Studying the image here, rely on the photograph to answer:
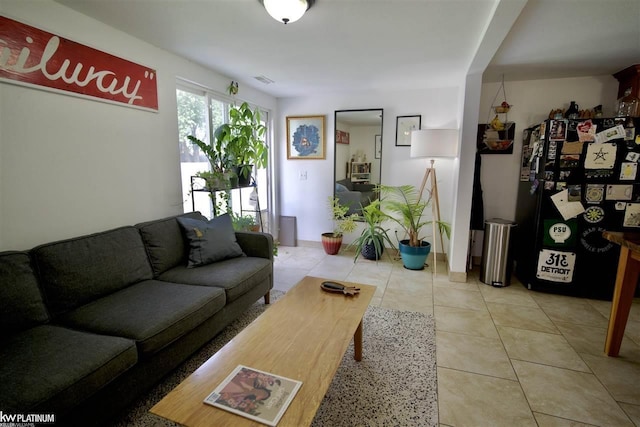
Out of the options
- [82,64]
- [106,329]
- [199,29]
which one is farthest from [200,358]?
[199,29]

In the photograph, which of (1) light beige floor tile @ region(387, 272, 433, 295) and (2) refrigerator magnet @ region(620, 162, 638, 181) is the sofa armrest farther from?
(2) refrigerator magnet @ region(620, 162, 638, 181)

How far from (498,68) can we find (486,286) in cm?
221

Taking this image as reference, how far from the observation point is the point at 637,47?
2.44m

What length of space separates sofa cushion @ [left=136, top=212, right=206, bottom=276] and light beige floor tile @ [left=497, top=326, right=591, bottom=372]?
8.28 ft

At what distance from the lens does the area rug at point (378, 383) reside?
4.95 ft

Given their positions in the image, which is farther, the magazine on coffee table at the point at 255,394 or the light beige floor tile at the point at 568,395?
the light beige floor tile at the point at 568,395

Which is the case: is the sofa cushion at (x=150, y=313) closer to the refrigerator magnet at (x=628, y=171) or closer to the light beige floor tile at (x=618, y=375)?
the light beige floor tile at (x=618, y=375)

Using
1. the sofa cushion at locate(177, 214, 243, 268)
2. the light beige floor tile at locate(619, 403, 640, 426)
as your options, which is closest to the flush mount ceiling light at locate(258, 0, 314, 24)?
the sofa cushion at locate(177, 214, 243, 268)

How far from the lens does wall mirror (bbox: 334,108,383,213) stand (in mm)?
4105

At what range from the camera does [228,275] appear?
224cm

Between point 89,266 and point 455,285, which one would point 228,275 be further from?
point 455,285

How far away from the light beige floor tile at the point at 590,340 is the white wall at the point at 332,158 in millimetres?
1798

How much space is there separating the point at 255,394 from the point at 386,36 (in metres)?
2.42

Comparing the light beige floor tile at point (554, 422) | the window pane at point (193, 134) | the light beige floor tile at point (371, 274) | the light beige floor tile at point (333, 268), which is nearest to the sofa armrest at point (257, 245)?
the window pane at point (193, 134)
